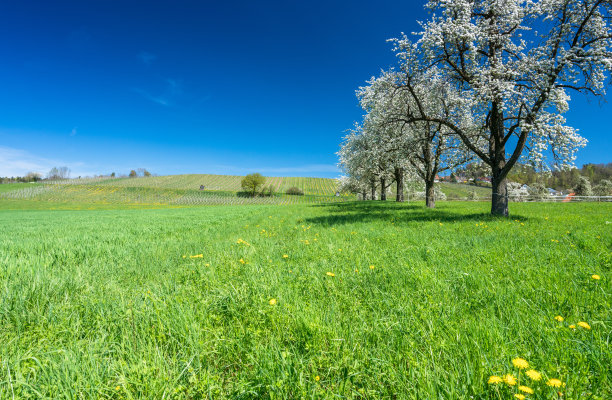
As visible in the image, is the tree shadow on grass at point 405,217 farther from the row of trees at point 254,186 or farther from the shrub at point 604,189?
the row of trees at point 254,186

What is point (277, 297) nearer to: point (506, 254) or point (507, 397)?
point (507, 397)

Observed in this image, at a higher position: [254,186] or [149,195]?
[254,186]

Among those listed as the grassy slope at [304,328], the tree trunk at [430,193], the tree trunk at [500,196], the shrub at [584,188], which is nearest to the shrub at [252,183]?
the tree trunk at [430,193]

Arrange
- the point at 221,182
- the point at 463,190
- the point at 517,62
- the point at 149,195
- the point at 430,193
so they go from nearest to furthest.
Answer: the point at 517,62 → the point at 430,193 → the point at 149,195 → the point at 463,190 → the point at 221,182

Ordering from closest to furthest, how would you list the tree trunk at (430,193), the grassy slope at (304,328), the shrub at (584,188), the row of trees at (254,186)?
the grassy slope at (304,328)
the tree trunk at (430,193)
the shrub at (584,188)
the row of trees at (254,186)

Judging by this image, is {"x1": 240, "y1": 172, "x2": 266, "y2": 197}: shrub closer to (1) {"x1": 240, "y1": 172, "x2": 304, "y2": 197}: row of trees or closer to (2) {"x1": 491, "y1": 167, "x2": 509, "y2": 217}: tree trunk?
(1) {"x1": 240, "y1": 172, "x2": 304, "y2": 197}: row of trees

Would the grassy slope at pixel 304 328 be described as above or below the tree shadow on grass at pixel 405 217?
below

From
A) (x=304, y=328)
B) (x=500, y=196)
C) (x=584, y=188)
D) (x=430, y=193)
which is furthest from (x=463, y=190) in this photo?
(x=304, y=328)

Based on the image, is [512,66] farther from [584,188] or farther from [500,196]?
[584,188]

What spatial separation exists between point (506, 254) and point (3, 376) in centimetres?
697

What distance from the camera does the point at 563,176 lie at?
4242 inches

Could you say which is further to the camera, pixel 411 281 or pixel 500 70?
pixel 500 70

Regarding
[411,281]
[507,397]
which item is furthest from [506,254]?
[507,397]

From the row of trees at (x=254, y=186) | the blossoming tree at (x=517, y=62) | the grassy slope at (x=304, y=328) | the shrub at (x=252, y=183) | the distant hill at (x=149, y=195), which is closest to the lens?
the grassy slope at (x=304, y=328)
